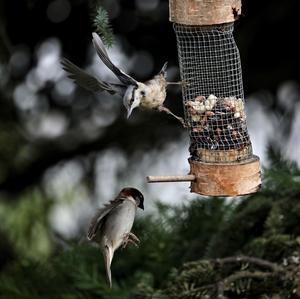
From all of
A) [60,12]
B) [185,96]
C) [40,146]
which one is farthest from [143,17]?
[185,96]

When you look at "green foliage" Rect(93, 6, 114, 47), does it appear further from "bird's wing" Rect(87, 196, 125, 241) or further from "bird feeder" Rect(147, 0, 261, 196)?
"bird's wing" Rect(87, 196, 125, 241)

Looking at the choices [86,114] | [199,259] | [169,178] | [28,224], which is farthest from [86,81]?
[28,224]

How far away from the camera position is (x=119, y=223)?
3186 millimetres

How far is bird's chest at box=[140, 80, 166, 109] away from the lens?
3287 mm

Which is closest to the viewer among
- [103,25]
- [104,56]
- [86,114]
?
[103,25]

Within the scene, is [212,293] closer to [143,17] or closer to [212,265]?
[212,265]

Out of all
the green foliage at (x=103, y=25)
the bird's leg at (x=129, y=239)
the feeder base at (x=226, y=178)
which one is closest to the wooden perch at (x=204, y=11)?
the green foliage at (x=103, y=25)

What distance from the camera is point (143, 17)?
4746mm

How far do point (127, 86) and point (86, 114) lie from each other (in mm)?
1575

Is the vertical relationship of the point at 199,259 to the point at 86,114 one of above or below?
below

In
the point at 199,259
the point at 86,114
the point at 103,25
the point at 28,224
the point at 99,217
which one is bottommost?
the point at 28,224

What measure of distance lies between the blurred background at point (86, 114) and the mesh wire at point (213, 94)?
3.82 feet

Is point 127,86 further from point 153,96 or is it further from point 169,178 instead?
point 169,178

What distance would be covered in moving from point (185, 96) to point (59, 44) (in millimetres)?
1378
